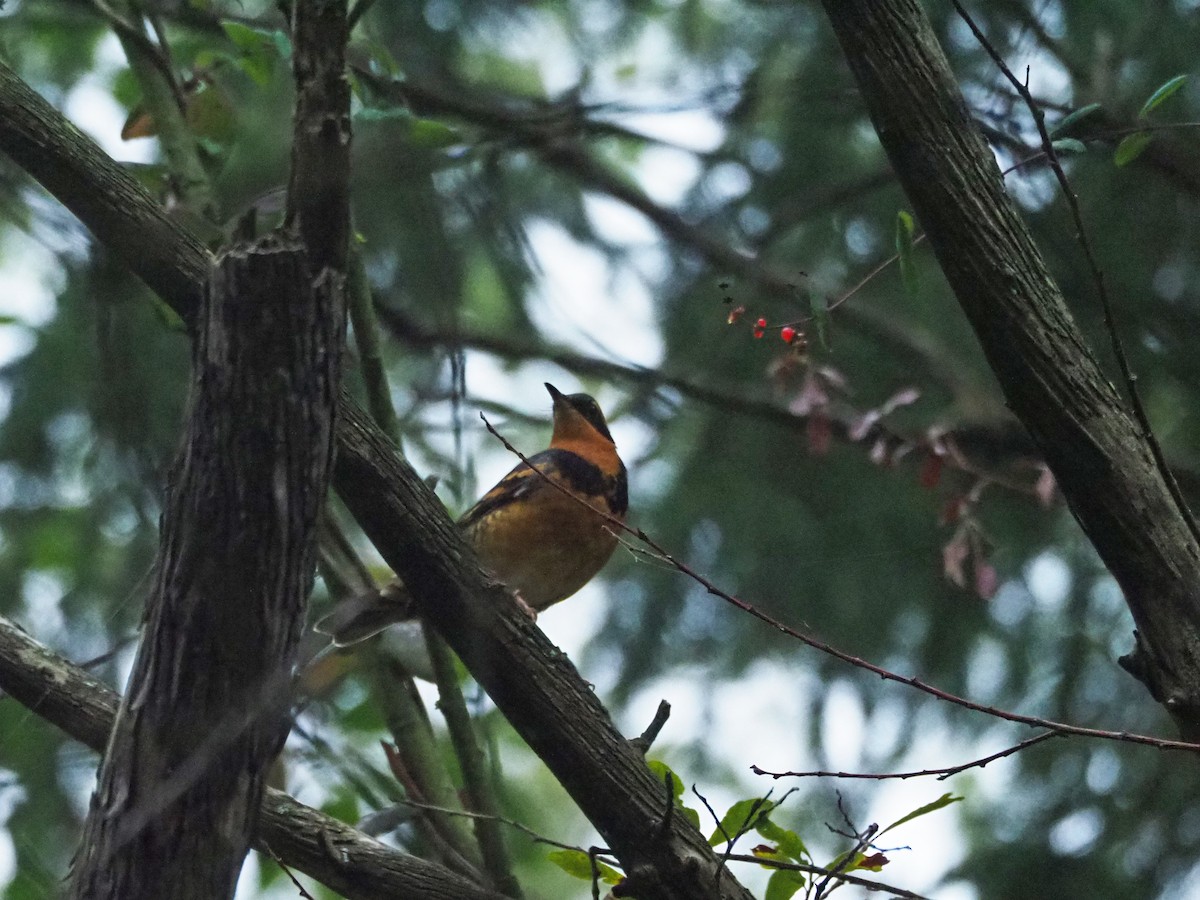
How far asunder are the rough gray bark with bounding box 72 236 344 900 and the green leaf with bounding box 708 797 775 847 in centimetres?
120

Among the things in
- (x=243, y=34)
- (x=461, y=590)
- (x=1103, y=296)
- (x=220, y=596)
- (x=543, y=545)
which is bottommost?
(x=220, y=596)

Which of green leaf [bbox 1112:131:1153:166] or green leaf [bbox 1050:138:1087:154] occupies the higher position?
green leaf [bbox 1112:131:1153:166]

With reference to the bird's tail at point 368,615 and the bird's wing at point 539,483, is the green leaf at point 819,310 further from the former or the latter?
the bird's wing at point 539,483

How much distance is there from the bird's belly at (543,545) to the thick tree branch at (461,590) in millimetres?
1980

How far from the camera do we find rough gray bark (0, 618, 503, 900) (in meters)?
3.05

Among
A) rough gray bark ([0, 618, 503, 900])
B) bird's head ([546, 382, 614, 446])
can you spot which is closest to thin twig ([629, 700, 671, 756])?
rough gray bark ([0, 618, 503, 900])

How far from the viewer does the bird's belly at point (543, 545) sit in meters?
5.11

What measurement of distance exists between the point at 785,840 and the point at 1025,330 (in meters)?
1.16

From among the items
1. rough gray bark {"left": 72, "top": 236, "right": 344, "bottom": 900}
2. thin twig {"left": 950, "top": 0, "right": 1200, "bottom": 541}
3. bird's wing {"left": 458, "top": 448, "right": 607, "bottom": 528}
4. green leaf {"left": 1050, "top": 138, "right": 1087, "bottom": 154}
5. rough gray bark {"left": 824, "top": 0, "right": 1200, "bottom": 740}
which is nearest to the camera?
rough gray bark {"left": 72, "top": 236, "right": 344, "bottom": 900}

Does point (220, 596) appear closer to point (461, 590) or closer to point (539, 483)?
point (461, 590)

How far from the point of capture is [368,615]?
4.76 m

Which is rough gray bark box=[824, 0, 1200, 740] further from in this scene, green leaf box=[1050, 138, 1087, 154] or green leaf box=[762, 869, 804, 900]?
green leaf box=[762, 869, 804, 900]

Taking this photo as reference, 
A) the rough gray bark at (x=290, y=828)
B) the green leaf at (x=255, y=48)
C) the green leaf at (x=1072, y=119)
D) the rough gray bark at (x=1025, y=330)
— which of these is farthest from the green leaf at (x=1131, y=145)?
the green leaf at (x=255, y=48)

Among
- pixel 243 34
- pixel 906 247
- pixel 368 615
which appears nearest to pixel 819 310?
pixel 906 247
